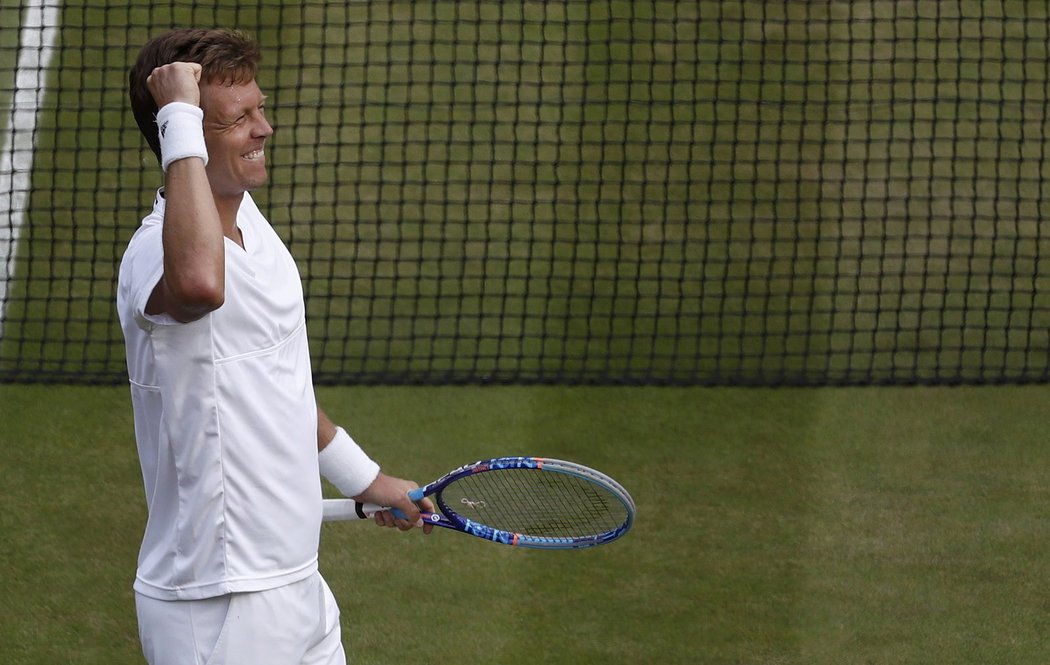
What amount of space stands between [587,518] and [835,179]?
16.1ft

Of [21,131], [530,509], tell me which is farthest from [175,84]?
[21,131]

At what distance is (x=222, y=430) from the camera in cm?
326

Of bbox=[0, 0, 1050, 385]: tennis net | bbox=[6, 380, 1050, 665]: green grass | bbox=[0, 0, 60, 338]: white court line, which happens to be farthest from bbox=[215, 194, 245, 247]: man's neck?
bbox=[0, 0, 60, 338]: white court line

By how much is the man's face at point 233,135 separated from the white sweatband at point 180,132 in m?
0.17

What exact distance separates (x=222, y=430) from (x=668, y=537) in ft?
10.4

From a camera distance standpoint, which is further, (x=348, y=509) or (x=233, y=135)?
(x=348, y=509)

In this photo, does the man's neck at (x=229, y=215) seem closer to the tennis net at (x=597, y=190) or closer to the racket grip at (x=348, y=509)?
the racket grip at (x=348, y=509)

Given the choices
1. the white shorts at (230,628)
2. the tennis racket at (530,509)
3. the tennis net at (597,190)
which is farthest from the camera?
the tennis net at (597,190)

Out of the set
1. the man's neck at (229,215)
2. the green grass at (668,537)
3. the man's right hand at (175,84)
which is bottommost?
the green grass at (668,537)

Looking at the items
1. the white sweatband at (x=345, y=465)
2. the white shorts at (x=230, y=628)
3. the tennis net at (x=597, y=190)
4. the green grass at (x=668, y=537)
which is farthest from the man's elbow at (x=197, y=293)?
the tennis net at (x=597, y=190)

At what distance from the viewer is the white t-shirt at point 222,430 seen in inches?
127

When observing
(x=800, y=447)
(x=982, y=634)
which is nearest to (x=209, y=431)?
(x=982, y=634)

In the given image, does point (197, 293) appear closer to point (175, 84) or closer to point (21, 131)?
point (175, 84)

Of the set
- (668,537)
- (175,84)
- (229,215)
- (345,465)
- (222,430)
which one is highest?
(175,84)
